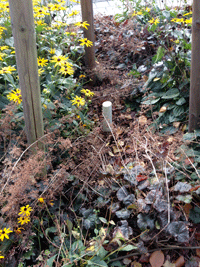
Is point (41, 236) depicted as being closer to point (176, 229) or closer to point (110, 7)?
point (176, 229)

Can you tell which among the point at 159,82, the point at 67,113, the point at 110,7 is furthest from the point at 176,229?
the point at 110,7

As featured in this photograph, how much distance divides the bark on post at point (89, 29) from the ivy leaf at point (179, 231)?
2.45m

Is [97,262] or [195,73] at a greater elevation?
[195,73]

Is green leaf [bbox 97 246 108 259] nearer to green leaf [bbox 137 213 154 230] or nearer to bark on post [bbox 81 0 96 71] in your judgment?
green leaf [bbox 137 213 154 230]

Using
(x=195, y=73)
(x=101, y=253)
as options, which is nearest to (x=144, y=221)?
(x=101, y=253)

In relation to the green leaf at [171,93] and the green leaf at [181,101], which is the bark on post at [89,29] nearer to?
the green leaf at [171,93]

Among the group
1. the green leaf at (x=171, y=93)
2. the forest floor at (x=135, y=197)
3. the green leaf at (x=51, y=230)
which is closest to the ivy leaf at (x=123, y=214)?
the forest floor at (x=135, y=197)

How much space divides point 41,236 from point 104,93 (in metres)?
2.02

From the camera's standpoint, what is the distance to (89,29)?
3463 millimetres

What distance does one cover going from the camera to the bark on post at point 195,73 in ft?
6.82

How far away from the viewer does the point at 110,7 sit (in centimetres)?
602

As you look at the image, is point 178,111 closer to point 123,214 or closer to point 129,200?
point 129,200

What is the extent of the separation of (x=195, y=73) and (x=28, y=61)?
1.27 metres

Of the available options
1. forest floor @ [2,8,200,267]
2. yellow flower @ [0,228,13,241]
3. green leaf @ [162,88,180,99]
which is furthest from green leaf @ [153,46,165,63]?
yellow flower @ [0,228,13,241]
